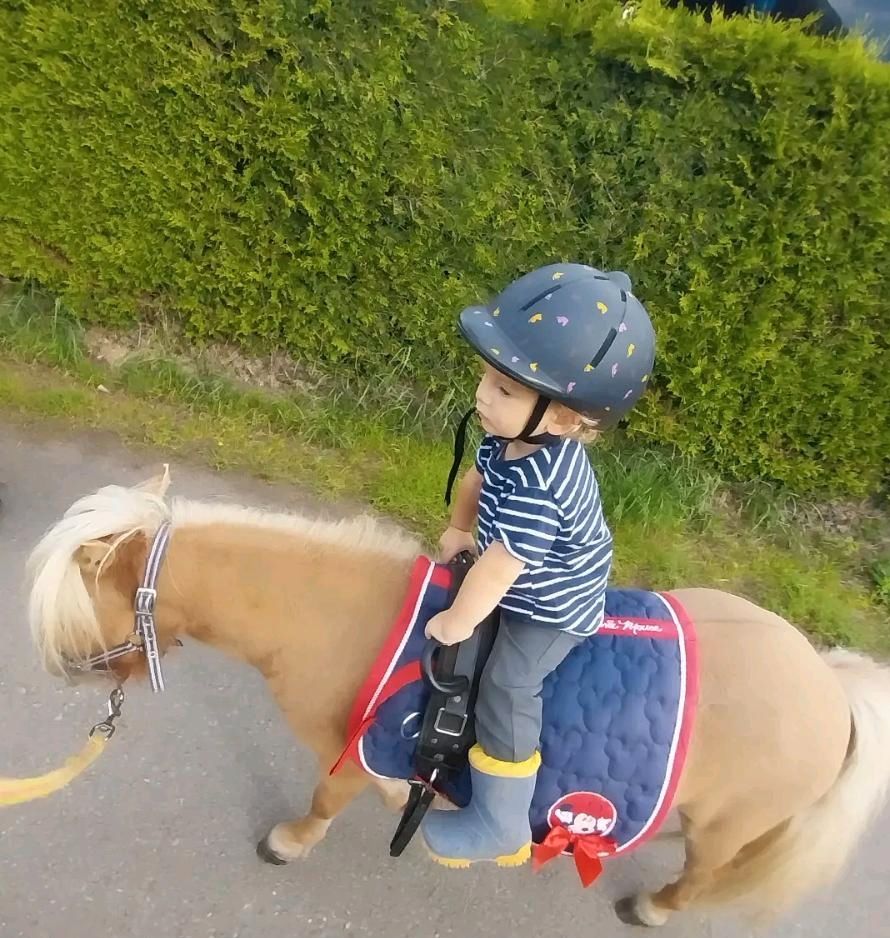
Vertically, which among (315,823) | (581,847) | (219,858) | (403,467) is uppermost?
(581,847)

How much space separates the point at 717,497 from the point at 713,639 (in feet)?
6.88

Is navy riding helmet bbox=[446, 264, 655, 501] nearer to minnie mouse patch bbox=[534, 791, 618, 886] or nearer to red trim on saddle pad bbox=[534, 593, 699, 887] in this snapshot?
red trim on saddle pad bbox=[534, 593, 699, 887]

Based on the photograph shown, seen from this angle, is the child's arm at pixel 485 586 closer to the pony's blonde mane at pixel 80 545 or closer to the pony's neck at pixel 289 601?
the pony's neck at pixel 289 601

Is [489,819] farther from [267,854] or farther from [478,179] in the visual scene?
[478,179]


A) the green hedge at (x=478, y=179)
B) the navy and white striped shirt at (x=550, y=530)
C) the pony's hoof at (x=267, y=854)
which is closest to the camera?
the navy and white striped shirt at (x=550, y=530)

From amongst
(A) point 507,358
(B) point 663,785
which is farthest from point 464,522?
(B) point 663,785

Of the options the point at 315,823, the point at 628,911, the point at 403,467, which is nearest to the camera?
the point at 315,823

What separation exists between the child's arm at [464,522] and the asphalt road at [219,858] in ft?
3.39

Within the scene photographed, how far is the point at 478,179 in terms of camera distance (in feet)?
11.2

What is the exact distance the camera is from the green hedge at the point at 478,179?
3.11m

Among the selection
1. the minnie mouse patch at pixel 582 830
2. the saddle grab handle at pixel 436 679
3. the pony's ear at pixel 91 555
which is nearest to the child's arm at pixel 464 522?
the saddle grab handle at pixel 436 679

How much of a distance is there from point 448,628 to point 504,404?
1.61 ft

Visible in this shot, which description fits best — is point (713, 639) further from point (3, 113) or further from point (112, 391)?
point (3, 113)

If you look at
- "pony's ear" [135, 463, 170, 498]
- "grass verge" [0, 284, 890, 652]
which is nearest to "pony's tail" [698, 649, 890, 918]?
"grass verge" [0, 284, 890, 652]
